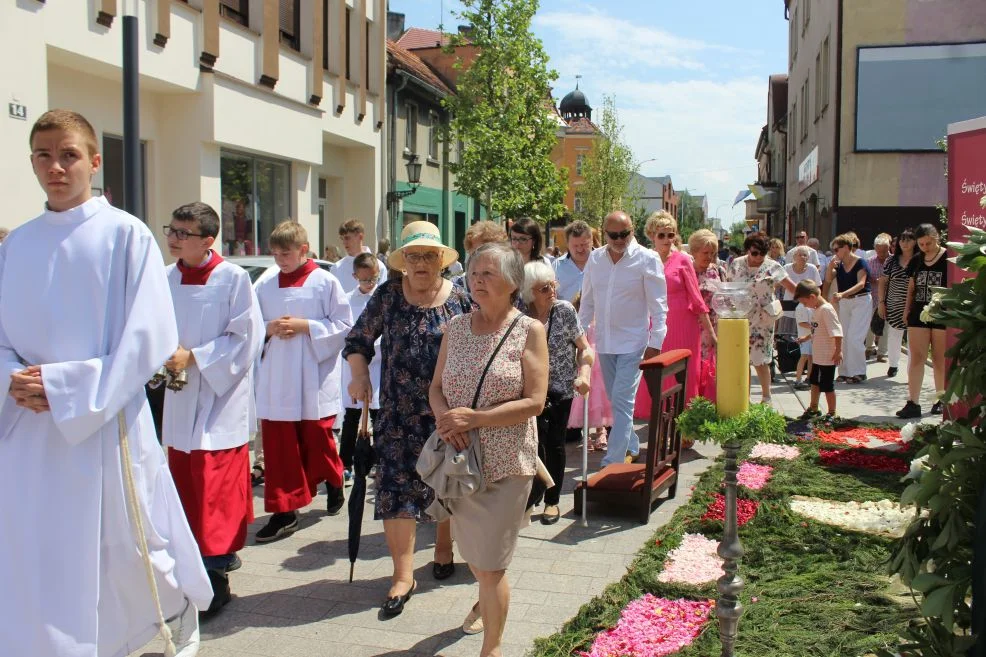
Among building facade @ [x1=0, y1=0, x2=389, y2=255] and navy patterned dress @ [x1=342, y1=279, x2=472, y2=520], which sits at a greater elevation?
building facade @ [x1=0, y1=0, x2=389, y2=255]

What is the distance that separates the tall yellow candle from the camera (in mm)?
3637

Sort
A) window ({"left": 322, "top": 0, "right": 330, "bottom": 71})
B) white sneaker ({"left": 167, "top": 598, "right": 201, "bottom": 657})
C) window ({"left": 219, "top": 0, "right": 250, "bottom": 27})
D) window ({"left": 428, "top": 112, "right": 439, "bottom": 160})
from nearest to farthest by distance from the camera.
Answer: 1. white sneaker ({"left": 167, "top": 598, "right": 201, "bottom": 657})
2. window ({"left": 219, "top": 0, "right": 250, "bottom": 27})
3. window ({"left": 322, "top": 0, "right": 330, "bottom": 71})
4. window ({"left": 428, "top": 112, "right": 439, "bottom": 160})

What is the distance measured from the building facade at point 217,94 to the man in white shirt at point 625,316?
7.38m

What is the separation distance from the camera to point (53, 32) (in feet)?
37.2

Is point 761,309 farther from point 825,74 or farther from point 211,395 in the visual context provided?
point 825,74

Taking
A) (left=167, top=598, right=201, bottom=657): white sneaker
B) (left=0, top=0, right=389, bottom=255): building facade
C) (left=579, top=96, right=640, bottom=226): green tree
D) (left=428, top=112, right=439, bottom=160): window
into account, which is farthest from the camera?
(left=579, top=96, right=640, bottom=226): green tree

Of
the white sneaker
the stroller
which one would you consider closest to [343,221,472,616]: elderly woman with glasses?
the white sneaker

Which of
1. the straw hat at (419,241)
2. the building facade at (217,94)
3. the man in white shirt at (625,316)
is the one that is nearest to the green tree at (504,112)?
the building facade at (217,94)

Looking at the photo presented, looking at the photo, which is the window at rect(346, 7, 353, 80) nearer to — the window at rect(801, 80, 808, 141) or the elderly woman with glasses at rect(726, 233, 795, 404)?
the elderly woman with glasses at rect(726, 233, 795, 404)

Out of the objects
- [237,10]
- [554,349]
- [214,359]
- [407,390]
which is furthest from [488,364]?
[237,10]

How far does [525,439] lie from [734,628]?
1.14 metres

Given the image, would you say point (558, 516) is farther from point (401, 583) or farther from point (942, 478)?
point (942, 478)

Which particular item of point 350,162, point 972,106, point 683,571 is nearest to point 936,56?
point 972,106

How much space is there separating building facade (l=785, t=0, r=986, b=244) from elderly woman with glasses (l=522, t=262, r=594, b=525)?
64.9 feet
